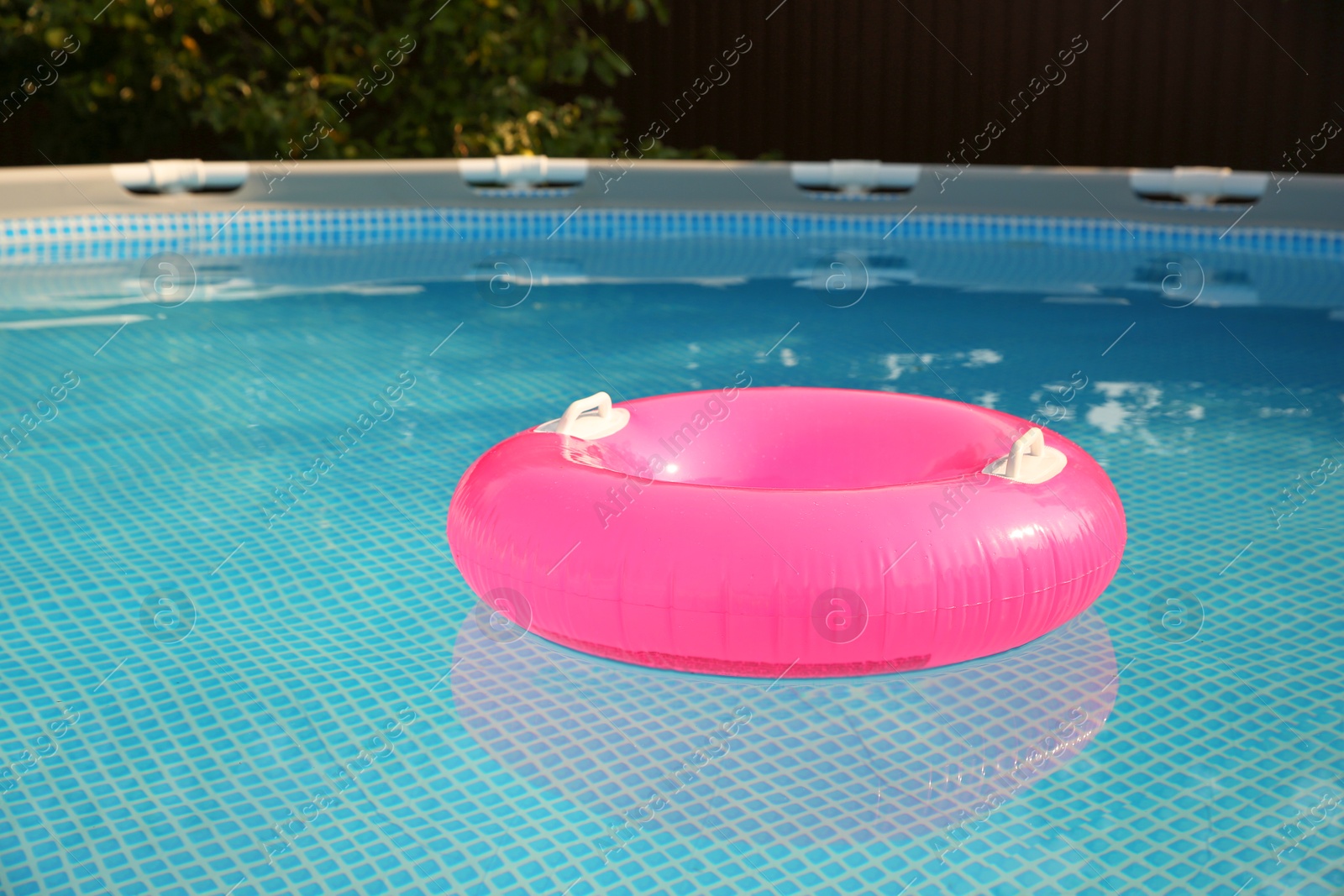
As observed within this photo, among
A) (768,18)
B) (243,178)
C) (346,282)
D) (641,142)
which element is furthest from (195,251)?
(768,18)

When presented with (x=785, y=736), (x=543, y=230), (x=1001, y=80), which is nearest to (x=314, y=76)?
(x=543, y=230)

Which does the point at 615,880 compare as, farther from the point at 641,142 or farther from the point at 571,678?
the point at 641,142

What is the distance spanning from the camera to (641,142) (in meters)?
7.58

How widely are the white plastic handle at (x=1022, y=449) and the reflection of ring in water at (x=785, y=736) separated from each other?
32 cm

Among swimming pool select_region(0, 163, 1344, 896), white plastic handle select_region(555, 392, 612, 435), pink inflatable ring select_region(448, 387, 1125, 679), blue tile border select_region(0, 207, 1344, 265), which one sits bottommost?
blue tile border select_region(0, 207, 1344, 265)

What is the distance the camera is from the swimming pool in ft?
5.44

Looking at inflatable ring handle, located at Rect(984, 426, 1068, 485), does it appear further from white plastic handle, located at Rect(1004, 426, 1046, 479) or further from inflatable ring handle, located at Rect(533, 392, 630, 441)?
inflatable ring handle, located at Rect(533, 392, 630, 441)

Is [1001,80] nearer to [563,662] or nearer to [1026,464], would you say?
[1026,464]

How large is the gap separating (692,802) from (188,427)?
2189mm

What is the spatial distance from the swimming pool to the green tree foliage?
2713mm

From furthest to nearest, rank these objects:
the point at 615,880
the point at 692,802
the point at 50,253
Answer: the point at 50,253, the point at 692,802, the point at 615,880

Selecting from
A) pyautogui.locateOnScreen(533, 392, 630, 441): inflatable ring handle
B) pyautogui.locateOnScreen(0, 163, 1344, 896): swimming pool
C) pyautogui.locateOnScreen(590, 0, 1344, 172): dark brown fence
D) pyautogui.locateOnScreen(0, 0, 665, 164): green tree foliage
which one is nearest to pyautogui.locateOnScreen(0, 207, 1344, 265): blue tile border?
pyautogui.locateOnScreen(0, 0, 665, 164): green tree foliage

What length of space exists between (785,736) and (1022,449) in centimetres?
59

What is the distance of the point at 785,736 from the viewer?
1905 millimetres
